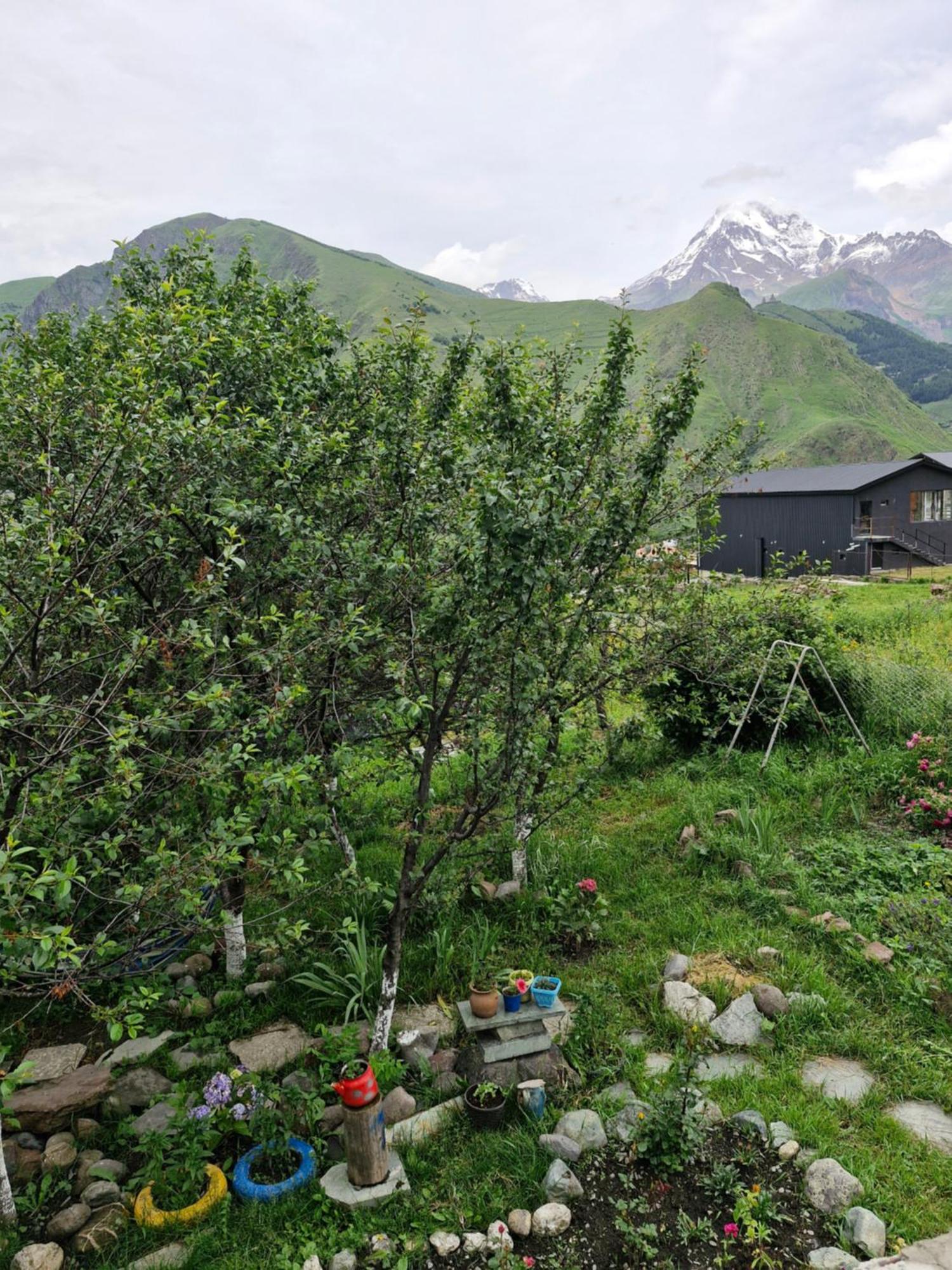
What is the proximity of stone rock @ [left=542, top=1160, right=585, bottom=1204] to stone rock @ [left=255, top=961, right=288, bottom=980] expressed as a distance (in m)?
2.59

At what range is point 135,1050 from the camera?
4.46 m

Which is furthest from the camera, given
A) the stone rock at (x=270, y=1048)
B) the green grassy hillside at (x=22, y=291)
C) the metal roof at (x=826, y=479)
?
the green grassy hillside at (x=22, y=291)

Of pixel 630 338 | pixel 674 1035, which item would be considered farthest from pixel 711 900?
pixel 630 338

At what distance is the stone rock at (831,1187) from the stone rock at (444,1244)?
1.74m

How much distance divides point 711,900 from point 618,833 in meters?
1.50

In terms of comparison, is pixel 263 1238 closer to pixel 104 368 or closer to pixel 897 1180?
pixel 897 1180

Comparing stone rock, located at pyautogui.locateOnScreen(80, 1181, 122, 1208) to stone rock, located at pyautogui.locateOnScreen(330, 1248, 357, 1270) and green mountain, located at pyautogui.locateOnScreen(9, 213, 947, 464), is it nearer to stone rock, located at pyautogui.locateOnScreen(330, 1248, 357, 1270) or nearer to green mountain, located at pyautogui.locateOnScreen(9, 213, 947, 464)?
stone rock, located at pyautogui.locateOnScreen(330, 1248, 357, 1270)

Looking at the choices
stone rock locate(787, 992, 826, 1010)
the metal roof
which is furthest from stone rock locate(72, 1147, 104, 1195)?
the metal roof

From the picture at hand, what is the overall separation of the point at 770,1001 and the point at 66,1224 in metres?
4.20

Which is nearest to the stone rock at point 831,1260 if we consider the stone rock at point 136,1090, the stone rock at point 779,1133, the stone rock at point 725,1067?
the stone rock at point 779,1133

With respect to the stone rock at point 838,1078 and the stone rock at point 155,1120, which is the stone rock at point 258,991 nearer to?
the stone rock at point 155,1120

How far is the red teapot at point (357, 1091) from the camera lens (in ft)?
11.1

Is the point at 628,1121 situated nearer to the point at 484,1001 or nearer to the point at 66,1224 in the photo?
the point at 484,1001

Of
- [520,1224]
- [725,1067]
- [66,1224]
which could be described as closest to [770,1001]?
[725,1067]
